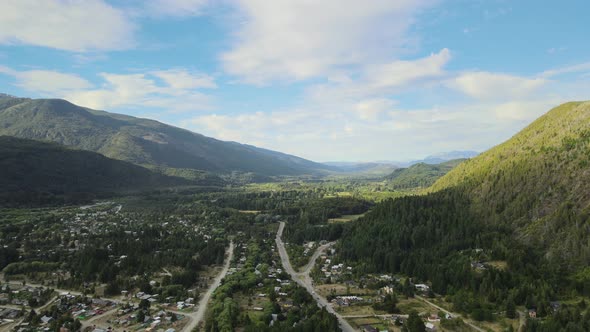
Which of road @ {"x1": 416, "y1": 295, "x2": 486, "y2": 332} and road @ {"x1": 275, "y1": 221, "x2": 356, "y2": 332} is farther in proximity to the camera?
road @ {"x1": 275, "y1": 221, "x2": 356, "y2": 332}

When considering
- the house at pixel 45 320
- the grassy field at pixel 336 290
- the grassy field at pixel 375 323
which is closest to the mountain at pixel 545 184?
the grassy field at pixel 336 290

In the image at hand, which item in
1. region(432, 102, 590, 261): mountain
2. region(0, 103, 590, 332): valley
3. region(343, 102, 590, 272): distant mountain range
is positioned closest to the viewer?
region(0, 103, 590, 332): valley

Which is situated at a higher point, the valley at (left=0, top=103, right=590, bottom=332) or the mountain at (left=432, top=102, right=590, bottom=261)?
the mountain at (left=432, top=102, right=590, bottom=261)

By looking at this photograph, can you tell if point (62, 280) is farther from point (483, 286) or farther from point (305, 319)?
point (483, 286)

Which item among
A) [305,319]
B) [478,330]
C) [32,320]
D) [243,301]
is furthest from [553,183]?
[32,320]

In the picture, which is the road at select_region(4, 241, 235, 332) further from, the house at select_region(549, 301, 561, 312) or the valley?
the house at select_region(549, 301, 561, 312)

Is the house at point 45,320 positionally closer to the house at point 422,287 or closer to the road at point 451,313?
the road at point 451,313

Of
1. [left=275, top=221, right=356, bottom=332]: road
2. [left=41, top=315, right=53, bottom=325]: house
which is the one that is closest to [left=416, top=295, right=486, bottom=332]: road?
[left=275, top=221, right=356, bottom=332]: road

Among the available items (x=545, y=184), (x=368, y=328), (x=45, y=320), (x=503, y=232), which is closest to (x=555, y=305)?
(x=368, y=328)
